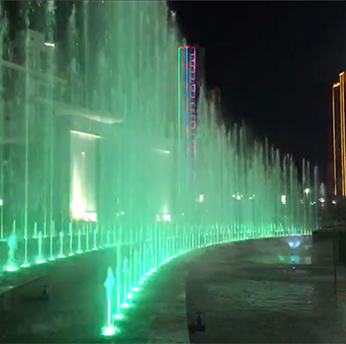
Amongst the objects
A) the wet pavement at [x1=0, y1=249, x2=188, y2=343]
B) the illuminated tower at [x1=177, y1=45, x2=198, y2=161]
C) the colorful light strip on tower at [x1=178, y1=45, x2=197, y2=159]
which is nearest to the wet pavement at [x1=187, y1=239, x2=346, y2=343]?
the wet pavement at [x1=0, y1=249, x2=188, y2=343]

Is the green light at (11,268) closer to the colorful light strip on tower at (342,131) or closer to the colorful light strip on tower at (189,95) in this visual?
the colorful light strip on tower at (189,95)

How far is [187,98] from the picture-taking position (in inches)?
1278

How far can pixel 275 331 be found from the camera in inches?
237

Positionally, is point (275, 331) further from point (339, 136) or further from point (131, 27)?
point (339, 136)

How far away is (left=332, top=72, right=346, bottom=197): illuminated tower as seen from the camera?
46.1 meters

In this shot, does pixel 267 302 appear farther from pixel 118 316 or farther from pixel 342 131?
pixel 342 131

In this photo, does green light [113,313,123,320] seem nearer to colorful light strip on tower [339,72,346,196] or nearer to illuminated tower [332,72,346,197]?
illuminated tower [332,72,346,197]

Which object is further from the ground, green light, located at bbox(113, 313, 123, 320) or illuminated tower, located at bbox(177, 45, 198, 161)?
illuminated tower, located at bbox(177, 45, 198, 161)

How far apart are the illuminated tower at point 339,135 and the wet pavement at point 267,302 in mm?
34516

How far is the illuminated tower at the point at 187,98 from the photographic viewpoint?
94.7 feet

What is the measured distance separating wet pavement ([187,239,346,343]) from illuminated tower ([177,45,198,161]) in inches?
630

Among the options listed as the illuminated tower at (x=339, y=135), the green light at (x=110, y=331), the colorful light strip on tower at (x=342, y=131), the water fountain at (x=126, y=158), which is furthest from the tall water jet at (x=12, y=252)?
the colorful light strip on tower at (x=342, y=131)

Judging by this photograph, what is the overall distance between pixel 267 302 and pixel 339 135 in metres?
42.8

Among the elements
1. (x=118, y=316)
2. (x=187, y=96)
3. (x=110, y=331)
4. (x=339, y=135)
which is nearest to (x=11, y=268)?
(x=118, y=316)
